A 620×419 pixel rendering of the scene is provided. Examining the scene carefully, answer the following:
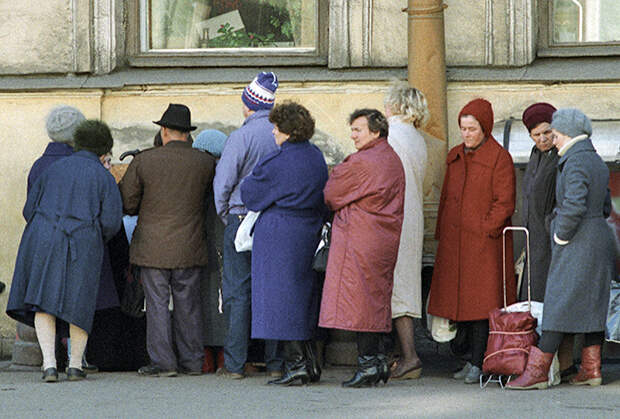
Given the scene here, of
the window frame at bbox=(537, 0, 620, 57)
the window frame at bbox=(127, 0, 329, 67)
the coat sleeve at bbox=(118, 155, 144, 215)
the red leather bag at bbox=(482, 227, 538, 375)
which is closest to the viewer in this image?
the red leather bag at bbox=(482, 227, 538, 375)

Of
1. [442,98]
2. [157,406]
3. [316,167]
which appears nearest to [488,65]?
[442,98]

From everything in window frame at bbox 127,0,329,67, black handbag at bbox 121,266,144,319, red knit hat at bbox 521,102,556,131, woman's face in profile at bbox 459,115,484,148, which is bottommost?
black handbag at bbox 121,266,144,319

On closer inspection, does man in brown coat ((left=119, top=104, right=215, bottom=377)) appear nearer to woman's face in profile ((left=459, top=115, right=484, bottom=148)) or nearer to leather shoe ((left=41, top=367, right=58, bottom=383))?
leather shoe ((left=41, top=367, right=58, bottom=383))

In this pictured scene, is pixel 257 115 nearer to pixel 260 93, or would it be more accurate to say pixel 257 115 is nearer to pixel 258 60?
pixel 260 93

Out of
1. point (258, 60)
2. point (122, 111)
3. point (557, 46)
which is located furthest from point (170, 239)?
point (557, 46)

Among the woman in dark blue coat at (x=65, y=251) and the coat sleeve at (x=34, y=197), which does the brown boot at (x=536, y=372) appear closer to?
the woman in dark blue coat at (x=65, y=251)

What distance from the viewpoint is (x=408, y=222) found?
28.0 ft

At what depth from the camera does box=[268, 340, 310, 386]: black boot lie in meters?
8.13

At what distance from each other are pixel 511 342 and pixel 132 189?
2.57m

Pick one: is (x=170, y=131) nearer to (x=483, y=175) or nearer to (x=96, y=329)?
(x=96, y=329)

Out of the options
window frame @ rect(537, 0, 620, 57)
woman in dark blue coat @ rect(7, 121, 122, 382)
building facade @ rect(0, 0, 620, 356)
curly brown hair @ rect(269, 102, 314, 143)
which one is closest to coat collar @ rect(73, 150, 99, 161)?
woman in dark blue coat @ rect(7, 121, 122, 382)

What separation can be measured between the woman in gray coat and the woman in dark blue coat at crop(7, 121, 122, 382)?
105 inches

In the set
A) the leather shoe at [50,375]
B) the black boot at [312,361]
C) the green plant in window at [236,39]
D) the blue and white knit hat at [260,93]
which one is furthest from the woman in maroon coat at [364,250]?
the green plant in window at [236,39]

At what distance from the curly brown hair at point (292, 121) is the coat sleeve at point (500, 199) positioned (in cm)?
125
